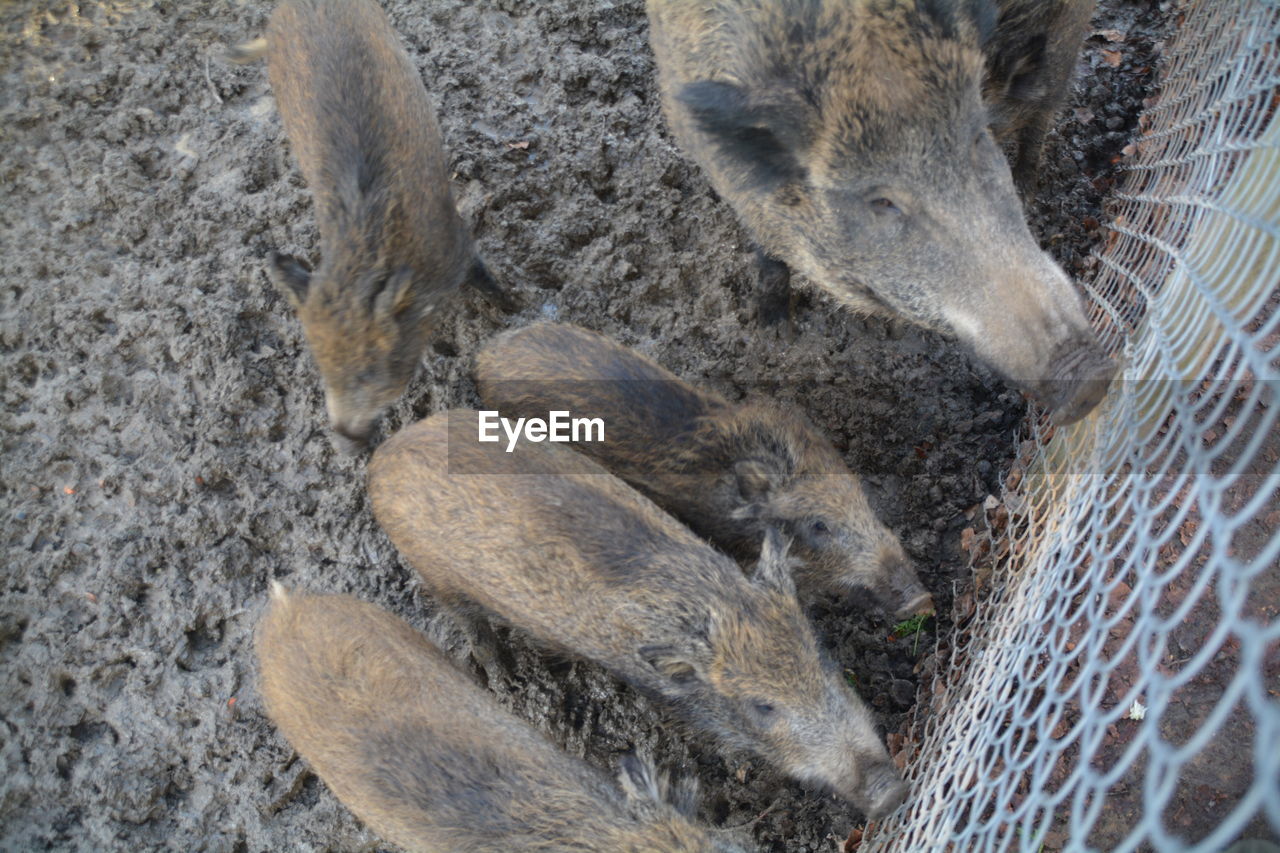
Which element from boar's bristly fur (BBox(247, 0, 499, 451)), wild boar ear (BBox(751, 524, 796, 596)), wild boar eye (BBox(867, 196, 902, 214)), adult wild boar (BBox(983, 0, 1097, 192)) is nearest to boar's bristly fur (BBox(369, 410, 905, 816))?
wild boar ear (BBox(751, 524, 796, 596))

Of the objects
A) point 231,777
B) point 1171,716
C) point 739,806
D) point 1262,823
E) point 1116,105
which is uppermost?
point 1116,105

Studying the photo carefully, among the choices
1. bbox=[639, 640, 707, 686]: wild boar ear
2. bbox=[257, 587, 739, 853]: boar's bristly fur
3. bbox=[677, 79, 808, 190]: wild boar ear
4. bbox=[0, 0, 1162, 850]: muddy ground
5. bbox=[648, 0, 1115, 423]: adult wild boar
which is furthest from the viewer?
bbox=[0, 0, 1162, 850]: muddy ground

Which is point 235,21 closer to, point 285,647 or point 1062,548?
point 285,647

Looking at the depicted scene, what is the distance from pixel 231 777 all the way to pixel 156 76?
328 cm

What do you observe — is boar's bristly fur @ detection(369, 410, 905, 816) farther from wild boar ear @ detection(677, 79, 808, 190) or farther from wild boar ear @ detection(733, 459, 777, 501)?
wild boar ear @ detection(677, 79, 808, 190)

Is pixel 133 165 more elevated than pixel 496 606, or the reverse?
pixel 133 165

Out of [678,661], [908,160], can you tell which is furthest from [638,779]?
[908,160]

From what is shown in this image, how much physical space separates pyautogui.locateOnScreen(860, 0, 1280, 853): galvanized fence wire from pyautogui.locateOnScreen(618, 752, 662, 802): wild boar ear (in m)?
0.70

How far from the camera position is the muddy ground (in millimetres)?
3207

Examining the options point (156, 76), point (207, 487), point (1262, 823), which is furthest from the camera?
point (156, 76)

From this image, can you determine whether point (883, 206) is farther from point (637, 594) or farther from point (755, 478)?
point (637, 594)

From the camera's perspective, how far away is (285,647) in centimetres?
290

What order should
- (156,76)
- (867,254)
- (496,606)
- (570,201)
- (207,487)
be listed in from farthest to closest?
1. (156,76)
2. (570,201)
3. (207,487)
4. (496,606)
5. (867,254)

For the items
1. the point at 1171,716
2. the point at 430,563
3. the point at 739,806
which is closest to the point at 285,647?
the point at 430,563
